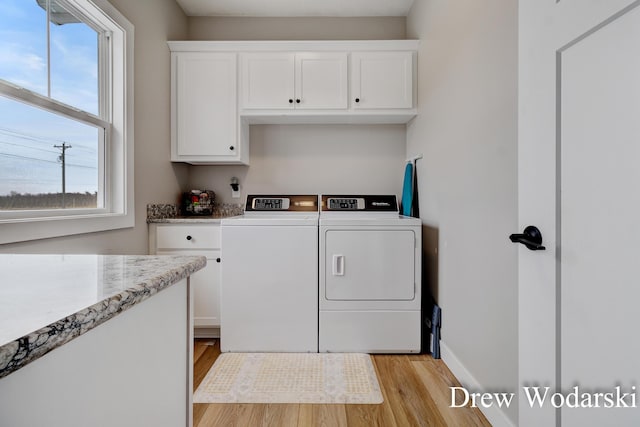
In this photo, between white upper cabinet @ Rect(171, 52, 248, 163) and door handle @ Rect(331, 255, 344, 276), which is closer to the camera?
door handle @ Rect(331, 255, 344, 276)

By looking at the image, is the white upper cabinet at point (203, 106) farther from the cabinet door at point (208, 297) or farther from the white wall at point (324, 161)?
A: the cabinet door at point (208, 297)

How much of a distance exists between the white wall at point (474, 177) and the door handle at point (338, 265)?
2.10ft

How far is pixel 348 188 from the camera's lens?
304cm

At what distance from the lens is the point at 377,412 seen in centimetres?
161

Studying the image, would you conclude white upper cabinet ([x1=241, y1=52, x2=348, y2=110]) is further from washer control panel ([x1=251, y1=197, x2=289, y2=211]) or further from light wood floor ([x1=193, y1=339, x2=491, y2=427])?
light wood floor ([x1=193, y1=339, x2=491, y2=427])

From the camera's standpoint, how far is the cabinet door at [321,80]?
105 inches

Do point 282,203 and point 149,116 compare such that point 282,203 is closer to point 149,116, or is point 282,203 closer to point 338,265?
point 338,265

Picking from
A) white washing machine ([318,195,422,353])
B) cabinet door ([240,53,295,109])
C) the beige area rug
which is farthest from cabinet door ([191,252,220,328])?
cabinet door ([240,53,295,109])

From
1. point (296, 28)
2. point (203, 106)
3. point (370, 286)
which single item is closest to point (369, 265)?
point (370, 286)

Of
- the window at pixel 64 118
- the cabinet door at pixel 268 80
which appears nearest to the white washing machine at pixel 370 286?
the cabinet door at pixel 268 80
